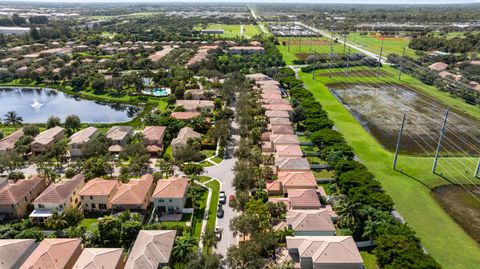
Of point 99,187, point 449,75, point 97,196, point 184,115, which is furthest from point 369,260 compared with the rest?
point 449,75

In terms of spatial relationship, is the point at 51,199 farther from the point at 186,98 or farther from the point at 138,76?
the point at 138,76

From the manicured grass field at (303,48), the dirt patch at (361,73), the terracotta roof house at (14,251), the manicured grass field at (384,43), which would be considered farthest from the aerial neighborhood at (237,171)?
the manicured grass field at (384,43)

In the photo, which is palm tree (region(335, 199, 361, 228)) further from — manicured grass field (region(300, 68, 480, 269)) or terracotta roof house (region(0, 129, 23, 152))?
terracotta roof house (region(0, 129, 23, 152))

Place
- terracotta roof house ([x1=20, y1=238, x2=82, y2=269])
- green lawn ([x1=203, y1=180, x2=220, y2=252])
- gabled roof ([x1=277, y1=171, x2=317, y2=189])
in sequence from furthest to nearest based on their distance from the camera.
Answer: gabled roof ([x1=277, y1=171, x2=317, y2=189]) < green lawn ([x1=203, y1=180, x2=220, y2=252]) < terracotta roof house ([x1=20, y1=238, x2=82, y2=269])

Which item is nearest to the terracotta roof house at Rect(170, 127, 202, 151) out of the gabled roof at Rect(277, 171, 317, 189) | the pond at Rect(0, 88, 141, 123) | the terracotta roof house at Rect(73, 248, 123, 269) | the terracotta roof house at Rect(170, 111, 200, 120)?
the terracotta roof house at Rect(170, 111, 200, 120)

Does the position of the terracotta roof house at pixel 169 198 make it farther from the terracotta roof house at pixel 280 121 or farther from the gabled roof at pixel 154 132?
the terracotta roof house at pixel 280 121

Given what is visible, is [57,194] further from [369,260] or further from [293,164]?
[369,260]
